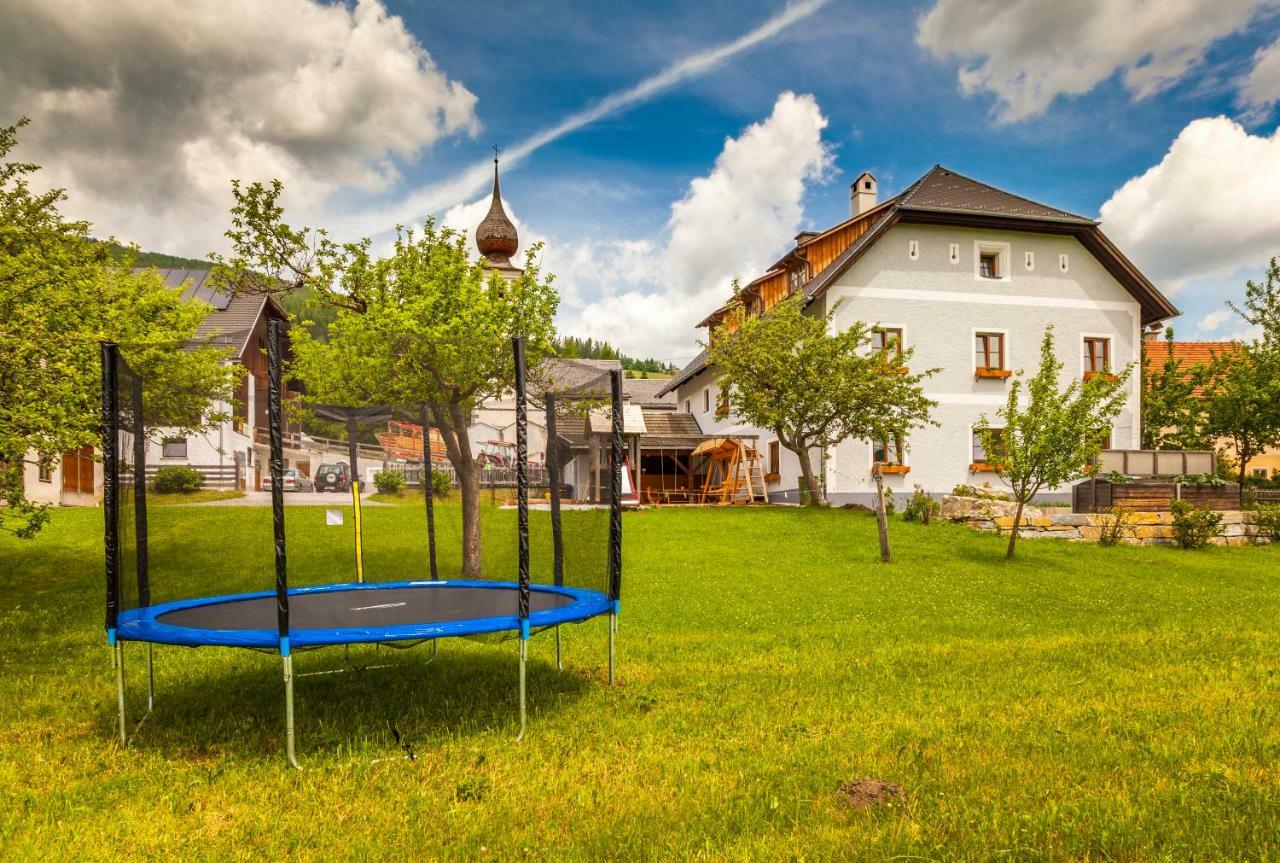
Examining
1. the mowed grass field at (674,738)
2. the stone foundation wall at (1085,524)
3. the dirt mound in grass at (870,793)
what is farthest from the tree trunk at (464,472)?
the stone foundation wall at (1085,524)

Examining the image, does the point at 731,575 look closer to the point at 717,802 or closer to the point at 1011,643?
the point at 1011,643

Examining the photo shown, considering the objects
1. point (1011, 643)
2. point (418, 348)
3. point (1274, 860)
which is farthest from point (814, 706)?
point (418, 348)

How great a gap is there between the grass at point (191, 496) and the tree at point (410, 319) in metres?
2.08

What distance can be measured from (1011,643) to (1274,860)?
474cm

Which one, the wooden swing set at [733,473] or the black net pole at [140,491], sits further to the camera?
the wooden swing set at [733,473]

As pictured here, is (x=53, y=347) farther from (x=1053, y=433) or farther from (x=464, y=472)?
(x=1053, y=433)

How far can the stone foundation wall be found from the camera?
17078 millimetres

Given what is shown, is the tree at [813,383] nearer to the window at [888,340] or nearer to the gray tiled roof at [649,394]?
the window at [888,340]

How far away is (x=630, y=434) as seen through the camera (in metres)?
28.1

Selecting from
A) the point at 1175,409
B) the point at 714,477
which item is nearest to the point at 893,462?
the point at 714,477

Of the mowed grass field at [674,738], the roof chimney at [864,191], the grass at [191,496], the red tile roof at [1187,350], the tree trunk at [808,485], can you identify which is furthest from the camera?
the red tile roof at [1187,350]

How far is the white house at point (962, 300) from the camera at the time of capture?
934 inches

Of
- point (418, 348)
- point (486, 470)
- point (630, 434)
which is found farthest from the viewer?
point (630, 434)

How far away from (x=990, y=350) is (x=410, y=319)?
2002 centimetres
